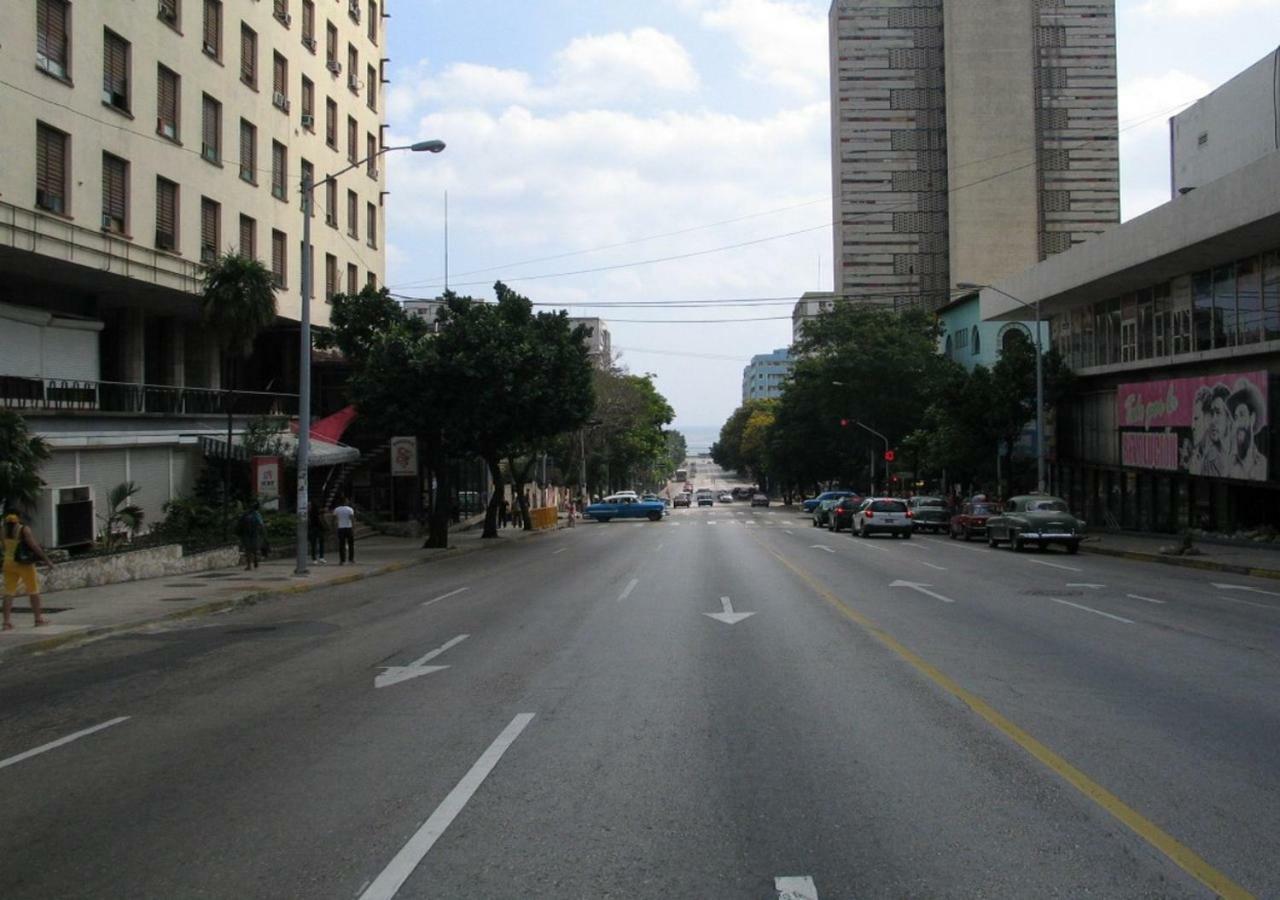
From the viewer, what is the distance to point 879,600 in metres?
17.1

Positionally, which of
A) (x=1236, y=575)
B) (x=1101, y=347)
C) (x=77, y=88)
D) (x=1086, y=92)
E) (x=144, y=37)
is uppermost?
(x=1086, y=92)

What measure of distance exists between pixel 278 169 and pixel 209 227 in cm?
571

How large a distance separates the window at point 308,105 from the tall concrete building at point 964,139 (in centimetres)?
4885

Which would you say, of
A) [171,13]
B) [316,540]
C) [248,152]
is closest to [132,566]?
[316,540]

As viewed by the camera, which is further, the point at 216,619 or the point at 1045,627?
the point at 216,619

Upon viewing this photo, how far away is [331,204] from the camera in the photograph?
139 feet

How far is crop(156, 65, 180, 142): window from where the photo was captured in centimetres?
3038

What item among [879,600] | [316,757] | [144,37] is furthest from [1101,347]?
[316,757]

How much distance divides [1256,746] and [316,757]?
6.52m

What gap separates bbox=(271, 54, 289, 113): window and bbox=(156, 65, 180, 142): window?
613 cm

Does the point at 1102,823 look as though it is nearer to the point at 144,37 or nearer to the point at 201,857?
the point at 201,857

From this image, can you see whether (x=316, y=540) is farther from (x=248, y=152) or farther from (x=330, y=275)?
(x=330, y=275)

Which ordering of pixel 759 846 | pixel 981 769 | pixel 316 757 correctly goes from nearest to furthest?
pixel 759 846 < pixel 981 769 < pixel 316 757

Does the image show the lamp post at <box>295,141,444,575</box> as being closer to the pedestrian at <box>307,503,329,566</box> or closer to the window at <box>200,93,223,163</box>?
the pedestrian at <box>307,503,329,566</box>
